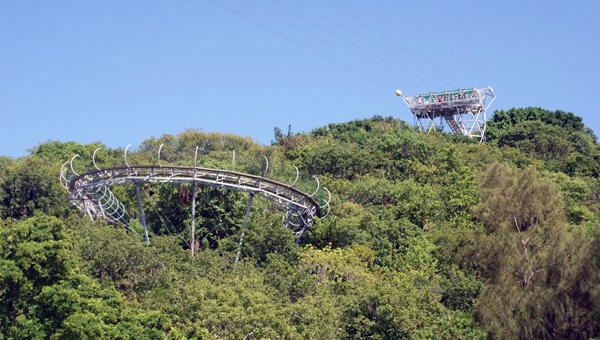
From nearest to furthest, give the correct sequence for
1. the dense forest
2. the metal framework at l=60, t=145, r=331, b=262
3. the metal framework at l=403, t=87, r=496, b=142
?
the dense forest
the metal framework at l=60, t=145, r=331, b=262
the metal framework at l=403, t=87, r=496, b=142

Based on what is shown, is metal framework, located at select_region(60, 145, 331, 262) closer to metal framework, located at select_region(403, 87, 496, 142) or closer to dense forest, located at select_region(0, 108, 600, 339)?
dense forest, located at select_region(0, 108, 600, 339)

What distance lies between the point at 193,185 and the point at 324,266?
20.4 feet

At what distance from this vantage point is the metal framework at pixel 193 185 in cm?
3638

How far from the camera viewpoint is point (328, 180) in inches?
2053

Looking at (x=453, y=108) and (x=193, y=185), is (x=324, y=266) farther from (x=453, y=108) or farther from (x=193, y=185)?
(x=453, y=108)

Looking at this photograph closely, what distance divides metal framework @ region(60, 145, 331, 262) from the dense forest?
84 cm

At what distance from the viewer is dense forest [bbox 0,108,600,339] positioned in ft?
85.0

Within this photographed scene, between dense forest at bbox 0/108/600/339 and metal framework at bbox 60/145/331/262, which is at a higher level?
metal framework at bbox 60/145/331/262

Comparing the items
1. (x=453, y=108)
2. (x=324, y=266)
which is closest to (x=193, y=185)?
(x=324, y=266)

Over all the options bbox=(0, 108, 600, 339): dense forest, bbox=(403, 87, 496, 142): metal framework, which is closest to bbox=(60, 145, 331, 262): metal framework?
bbox=(0, 108, 600, 339): dense forest

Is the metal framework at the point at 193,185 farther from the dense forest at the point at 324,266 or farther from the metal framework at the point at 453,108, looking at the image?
the metal framework at the point at 453,108

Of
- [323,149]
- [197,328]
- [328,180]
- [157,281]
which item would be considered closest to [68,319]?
[197,328]

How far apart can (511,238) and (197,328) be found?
12.4 m

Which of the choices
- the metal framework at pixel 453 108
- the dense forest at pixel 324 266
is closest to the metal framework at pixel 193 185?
the dense forest at pixel 324 266
